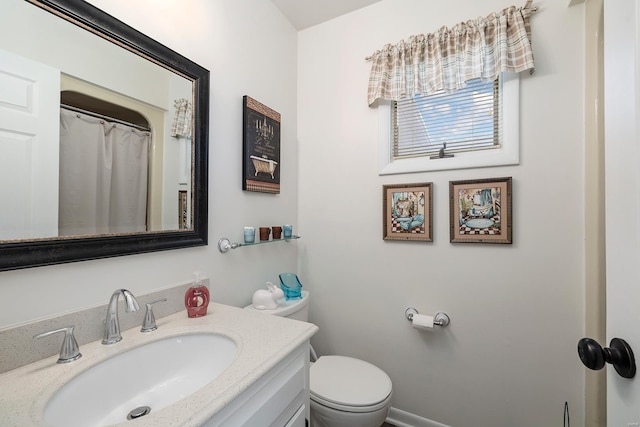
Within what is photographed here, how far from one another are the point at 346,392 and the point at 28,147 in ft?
4.85

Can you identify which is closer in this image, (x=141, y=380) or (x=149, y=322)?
(x=141, y=380)

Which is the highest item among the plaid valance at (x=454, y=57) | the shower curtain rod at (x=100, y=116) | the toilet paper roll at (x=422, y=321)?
the plaid valance at (x=454, y=57)

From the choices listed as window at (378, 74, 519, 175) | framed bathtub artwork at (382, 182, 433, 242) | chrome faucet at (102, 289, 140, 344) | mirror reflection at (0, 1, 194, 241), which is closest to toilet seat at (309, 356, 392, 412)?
framed bathtub artwork at (382, 182, 433, 242)

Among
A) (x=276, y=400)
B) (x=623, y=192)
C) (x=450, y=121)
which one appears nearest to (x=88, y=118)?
(x=276, y=400)

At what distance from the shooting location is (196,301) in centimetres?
103

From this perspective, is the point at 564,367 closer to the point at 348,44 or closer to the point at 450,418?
the point at 450,418

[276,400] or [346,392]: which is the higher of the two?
[276,400]

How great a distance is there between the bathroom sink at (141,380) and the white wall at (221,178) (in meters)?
0.24

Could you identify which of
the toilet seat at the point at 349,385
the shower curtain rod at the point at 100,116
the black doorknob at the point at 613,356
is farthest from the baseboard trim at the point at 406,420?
the shower curtain rod at the point at 100,116

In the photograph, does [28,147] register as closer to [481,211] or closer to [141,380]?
[141,380]

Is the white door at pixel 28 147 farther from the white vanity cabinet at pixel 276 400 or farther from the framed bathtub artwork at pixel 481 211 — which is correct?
the framed bathtub artwork at pixel 481 211

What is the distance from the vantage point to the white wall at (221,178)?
2.58 ft

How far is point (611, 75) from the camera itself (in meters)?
0.56

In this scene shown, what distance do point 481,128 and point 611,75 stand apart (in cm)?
93
